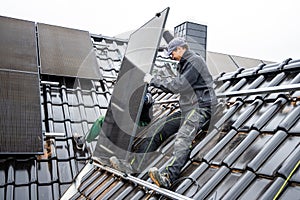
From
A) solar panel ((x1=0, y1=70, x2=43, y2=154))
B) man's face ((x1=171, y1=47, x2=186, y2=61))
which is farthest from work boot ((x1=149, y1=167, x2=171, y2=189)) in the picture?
solar panel ((x1=0, y1=70, x2=43, y2=154))

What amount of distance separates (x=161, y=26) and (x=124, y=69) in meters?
1.03

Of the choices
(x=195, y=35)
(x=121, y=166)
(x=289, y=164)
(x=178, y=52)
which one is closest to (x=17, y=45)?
(x=121, y=166)

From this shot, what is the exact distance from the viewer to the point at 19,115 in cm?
464

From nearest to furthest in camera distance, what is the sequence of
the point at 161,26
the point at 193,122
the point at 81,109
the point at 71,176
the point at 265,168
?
1. the point at 265,168
2. the point at 193,122
3. the point at 161,26
4. the point at 71,176
5. the point at 81,109

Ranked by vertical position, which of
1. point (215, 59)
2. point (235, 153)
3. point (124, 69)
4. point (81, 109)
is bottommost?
point (235, 153)

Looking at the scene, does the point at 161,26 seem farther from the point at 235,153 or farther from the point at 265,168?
the point at 265,168

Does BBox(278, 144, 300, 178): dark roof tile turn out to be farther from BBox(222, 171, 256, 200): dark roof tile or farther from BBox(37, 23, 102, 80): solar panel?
BBox(37, 23, 102, 80): solar panel

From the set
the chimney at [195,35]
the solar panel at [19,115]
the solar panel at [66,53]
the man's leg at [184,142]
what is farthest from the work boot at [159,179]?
the chimney at [195,35]

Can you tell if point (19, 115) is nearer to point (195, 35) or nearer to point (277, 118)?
point (277, 118)

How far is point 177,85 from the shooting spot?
127 inches

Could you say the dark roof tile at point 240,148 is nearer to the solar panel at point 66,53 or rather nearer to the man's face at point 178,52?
the man's face at point 178,52

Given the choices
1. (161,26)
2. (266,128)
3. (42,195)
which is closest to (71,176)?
(42,195)

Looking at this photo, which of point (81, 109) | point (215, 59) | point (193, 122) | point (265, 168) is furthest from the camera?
point (215, 59)

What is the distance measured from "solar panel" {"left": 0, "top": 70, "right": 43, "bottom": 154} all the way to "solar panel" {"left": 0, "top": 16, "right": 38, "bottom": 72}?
42cm
